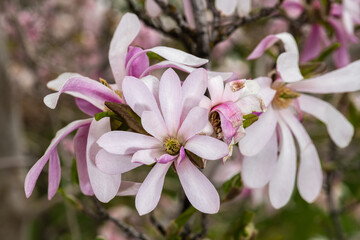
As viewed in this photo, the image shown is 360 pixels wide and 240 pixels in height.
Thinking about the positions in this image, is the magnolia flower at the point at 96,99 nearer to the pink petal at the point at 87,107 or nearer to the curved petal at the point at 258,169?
the pink petal at the point at 87,107

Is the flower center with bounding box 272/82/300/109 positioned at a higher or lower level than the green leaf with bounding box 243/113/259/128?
lower

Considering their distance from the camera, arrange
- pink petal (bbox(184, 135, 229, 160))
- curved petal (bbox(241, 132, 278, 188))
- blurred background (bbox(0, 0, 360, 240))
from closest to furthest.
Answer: pink petal (bbox(184, 135, 229, 160)) < curved petal (bbox(241, 132, 278, 188)) < blurred background (bbox(0, 0, 360, 240))

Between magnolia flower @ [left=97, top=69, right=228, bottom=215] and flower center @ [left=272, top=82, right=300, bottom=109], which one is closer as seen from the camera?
magnolia flower @ [left=97, top=69, right=228, bottom=215]

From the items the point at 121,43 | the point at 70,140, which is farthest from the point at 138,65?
the point at 70,140

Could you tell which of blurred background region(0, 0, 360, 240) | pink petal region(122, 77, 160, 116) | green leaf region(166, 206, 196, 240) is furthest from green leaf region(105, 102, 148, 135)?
blurred background region(0, 0, 360, 240)

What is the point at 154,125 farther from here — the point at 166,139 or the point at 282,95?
the point at 282,95

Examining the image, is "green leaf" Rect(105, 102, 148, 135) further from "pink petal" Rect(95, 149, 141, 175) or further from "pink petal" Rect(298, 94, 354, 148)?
"pink petal" Rect(298, 94, 354, 148)

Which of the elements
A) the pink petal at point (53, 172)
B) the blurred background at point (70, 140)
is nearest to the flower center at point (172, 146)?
the pink petal at point (53, 172)
